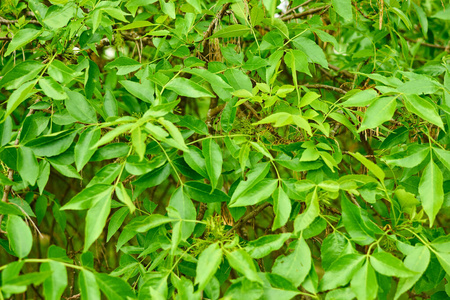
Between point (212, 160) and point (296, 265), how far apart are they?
0.26 meters

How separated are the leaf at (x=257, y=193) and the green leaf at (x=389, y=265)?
0.22 m

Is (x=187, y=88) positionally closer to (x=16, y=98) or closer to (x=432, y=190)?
(x=16, y=98)

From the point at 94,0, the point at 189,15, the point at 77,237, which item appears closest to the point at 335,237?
the point at 189,15

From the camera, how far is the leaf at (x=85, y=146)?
0.81m

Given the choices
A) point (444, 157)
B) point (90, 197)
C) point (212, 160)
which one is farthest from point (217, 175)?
point (444, 157)

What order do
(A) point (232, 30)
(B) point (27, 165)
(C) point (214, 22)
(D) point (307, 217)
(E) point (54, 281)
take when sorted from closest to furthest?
(E) point (54, 281), (D) point (307, 217), (B) point (27, 165), (A) point (232, 30), (C) point (214, 22)

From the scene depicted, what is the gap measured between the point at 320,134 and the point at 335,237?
0.26 metres

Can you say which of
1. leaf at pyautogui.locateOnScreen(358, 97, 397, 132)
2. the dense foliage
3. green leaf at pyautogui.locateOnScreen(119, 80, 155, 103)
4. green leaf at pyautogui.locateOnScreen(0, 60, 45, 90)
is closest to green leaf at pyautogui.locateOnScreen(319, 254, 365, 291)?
the dense foliage

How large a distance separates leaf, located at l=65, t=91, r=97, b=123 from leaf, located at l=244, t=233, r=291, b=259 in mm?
411

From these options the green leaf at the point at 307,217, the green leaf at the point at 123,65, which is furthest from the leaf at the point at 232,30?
the green leaf at the point at 307,217

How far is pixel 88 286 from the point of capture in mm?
689

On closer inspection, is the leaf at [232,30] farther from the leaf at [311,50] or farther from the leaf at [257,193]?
the leaf at [257,193]

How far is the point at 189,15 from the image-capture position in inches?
38.9

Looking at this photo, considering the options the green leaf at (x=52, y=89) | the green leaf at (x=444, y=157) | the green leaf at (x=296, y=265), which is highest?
the green leaf at (x=52, y=89)
